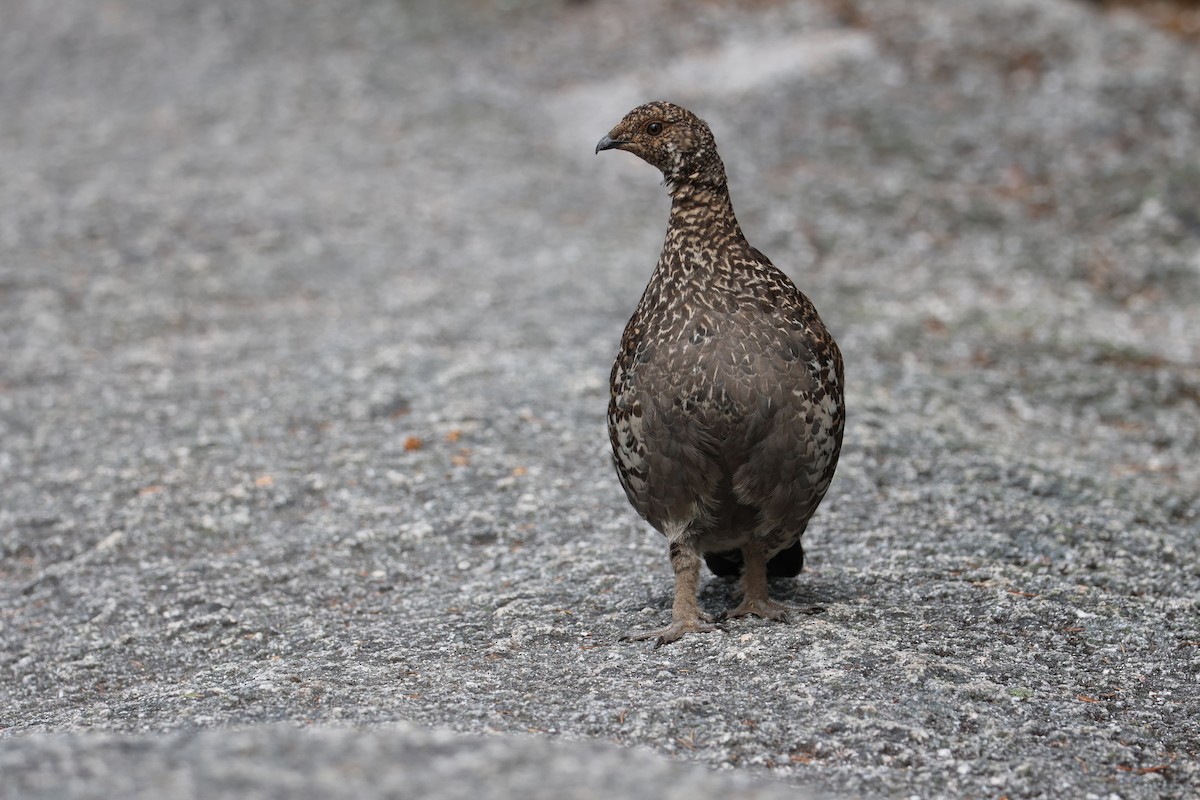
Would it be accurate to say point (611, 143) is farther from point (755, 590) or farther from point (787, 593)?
point (787, 593)

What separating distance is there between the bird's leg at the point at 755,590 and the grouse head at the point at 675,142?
1.75 m

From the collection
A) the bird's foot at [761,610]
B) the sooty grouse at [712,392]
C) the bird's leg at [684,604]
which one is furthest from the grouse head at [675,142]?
the bird's foot at [761,610]

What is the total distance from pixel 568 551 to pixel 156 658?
7.71ft

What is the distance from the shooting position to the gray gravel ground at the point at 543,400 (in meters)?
5.53

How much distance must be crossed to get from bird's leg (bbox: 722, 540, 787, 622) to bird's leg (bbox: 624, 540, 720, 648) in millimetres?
202

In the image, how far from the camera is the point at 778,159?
1585 centimetres

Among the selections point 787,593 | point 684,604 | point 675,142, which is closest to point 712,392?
point 684,604

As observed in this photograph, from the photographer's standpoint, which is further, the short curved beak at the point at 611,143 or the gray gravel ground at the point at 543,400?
the short curved beak at the point at 611,143

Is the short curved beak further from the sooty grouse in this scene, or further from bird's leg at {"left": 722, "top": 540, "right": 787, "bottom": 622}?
bird's leg at {"left": 722, "top": 540, "right": 787, "bottom": 622}

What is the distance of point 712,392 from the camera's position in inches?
235

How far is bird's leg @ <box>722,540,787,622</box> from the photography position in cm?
657

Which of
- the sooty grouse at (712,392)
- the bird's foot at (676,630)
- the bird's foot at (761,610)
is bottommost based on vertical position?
the bird's foot at (676,630)

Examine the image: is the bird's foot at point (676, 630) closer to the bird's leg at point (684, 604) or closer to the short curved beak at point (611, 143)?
the bird's leg at point (684, 604)

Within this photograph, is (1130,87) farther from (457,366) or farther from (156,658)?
(156,658)
